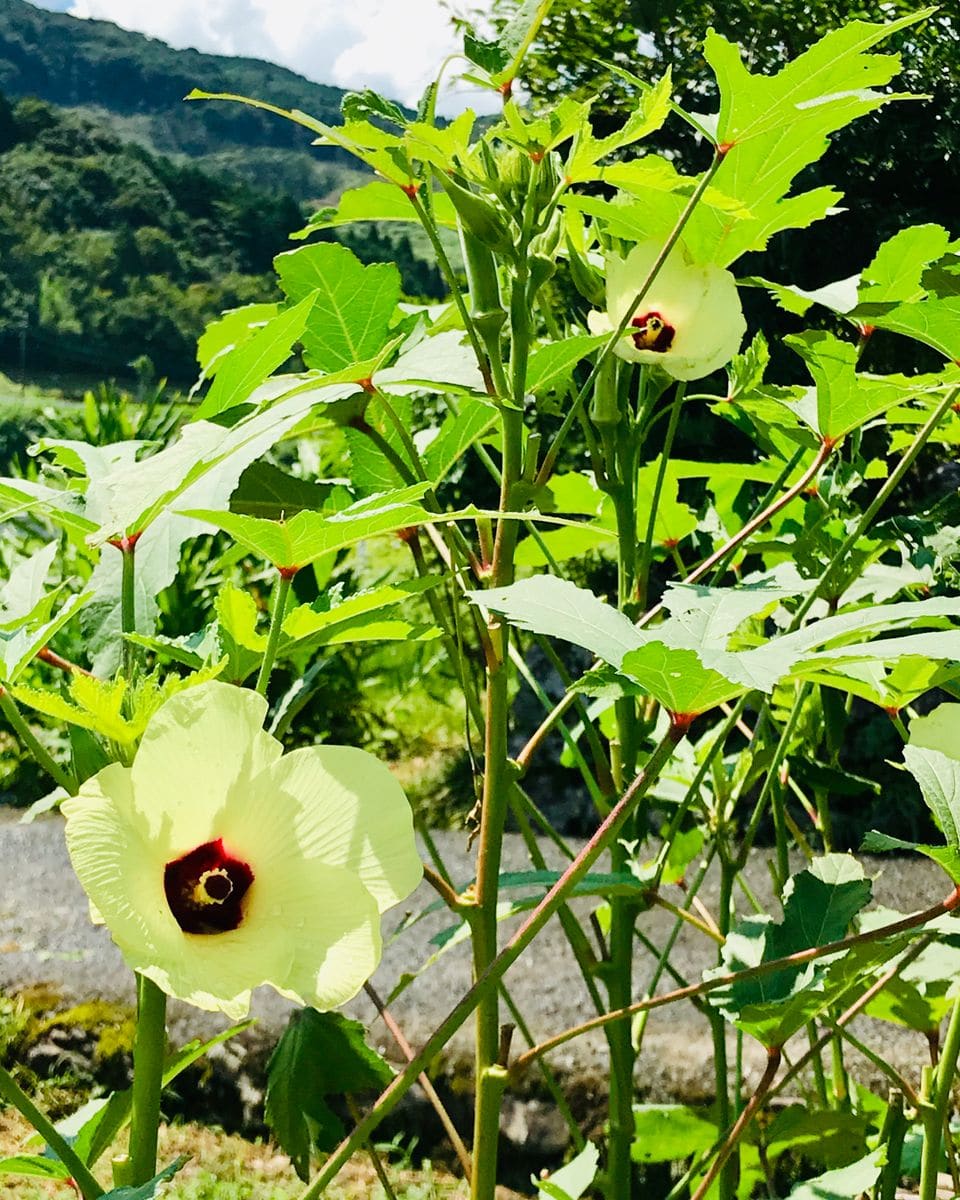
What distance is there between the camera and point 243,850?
332 millimetres

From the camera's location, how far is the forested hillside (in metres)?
17.1

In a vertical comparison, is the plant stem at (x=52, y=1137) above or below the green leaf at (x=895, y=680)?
below

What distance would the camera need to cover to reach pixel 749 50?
366cm

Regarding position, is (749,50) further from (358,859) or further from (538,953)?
(358,859)

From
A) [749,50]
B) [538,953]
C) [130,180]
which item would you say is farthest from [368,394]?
[130,180]

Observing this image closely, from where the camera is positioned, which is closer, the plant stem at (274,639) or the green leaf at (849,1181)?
the plant stem at (274,639)

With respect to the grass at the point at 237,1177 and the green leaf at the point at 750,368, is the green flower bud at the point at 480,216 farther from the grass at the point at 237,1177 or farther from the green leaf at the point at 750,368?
the grass at the point at 237,1177

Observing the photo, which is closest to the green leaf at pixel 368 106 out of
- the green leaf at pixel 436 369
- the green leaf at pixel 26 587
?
the green leaf at pixel 436 369

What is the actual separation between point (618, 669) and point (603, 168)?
21 cm

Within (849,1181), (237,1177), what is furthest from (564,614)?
(237,1177)

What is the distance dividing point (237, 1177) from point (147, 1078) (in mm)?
1417

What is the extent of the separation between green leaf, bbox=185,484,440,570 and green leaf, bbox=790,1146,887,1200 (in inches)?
15.7

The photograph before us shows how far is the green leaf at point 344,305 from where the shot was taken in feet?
1.73

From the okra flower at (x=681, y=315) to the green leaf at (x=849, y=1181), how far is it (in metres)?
0.40
